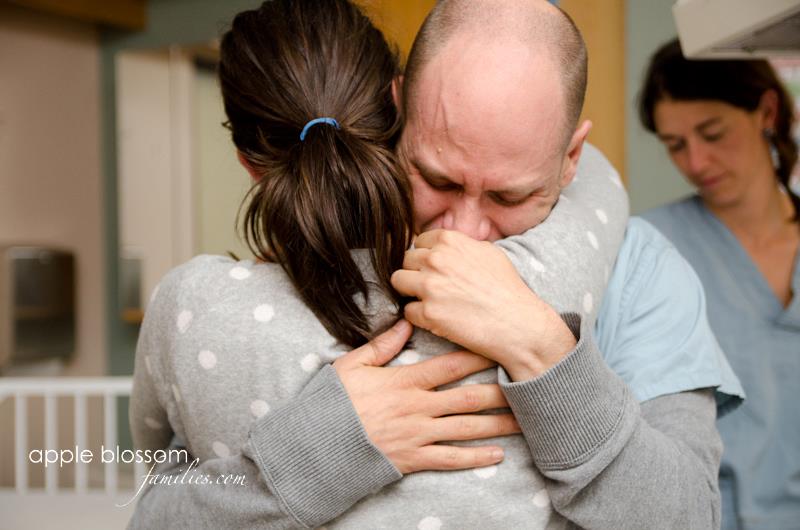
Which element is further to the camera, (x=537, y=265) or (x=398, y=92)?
(x=398, y=92)

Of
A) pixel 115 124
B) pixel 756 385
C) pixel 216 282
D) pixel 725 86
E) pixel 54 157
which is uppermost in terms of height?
pixel 115 124

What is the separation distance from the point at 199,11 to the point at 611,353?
8.69ft

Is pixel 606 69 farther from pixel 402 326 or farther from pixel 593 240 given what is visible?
pixel 402 326

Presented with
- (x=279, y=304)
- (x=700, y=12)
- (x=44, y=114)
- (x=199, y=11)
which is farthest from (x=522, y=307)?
(x=44, y=114)

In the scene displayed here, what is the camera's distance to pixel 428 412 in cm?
63

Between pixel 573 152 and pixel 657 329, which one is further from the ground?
pixel 573 152

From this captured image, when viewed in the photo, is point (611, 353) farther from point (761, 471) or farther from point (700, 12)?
point (761, 471)

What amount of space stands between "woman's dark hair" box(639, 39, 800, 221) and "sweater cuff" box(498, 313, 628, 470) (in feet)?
3.53

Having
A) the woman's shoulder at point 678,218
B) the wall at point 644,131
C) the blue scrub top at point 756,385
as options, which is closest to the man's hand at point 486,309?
the blue scrub top at point 756,385

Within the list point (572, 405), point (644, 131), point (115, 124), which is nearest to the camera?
point (572, 405)

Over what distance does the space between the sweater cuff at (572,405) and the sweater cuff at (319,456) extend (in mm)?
129

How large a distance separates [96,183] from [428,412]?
2920mm

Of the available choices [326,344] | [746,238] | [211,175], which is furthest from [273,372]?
[211,175]

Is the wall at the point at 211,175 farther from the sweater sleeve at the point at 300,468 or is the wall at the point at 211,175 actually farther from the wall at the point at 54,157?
the sweater sleeve at the point at 300,468
